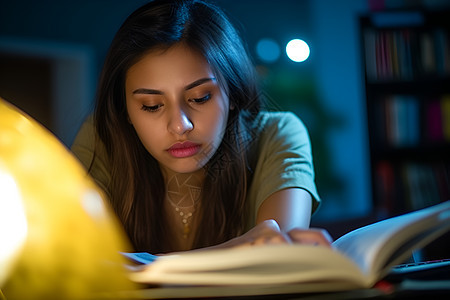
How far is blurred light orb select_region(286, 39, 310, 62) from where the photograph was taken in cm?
384

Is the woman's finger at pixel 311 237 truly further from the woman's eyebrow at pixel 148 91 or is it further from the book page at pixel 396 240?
the woman's eyebrow at pixel 148 91

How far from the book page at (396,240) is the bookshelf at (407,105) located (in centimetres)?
276

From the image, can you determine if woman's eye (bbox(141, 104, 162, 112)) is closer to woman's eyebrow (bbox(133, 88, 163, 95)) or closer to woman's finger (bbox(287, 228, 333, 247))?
woman's eyebrow (bbox(133, 88, 163, 95))

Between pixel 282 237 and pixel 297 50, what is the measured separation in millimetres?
3445

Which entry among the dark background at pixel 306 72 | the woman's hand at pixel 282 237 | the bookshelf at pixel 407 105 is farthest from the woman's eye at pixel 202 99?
the dark background at pixel 306 72

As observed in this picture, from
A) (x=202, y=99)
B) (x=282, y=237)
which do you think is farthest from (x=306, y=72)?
(x=282, y=237)

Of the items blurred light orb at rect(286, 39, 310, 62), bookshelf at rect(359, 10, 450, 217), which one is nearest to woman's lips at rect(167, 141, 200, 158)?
bookshelf at rect(359, 10, 450, 217)

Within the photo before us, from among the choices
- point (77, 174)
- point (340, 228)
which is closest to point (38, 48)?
point (340, 228)

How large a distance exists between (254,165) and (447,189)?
7.49 ft

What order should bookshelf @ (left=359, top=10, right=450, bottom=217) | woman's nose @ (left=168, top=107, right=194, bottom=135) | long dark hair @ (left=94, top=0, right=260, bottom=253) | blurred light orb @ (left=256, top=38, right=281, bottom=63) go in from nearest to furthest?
woman's nose @ (left=168, top=107, right=194, bottom=135)
long dark hair @ (left=94, top=0, right=260, bottom=253)
bookshelf @ (left=359, top=10, right=450, bottom=217)
blurred light orb @ (left=256, top=38, right=281, bottom=63)

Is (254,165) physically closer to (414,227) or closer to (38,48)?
(414,227)

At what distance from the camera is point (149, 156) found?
130 centimetres

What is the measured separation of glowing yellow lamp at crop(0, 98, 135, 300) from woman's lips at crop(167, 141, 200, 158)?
0.56m

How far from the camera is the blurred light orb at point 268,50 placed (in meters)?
4.15
